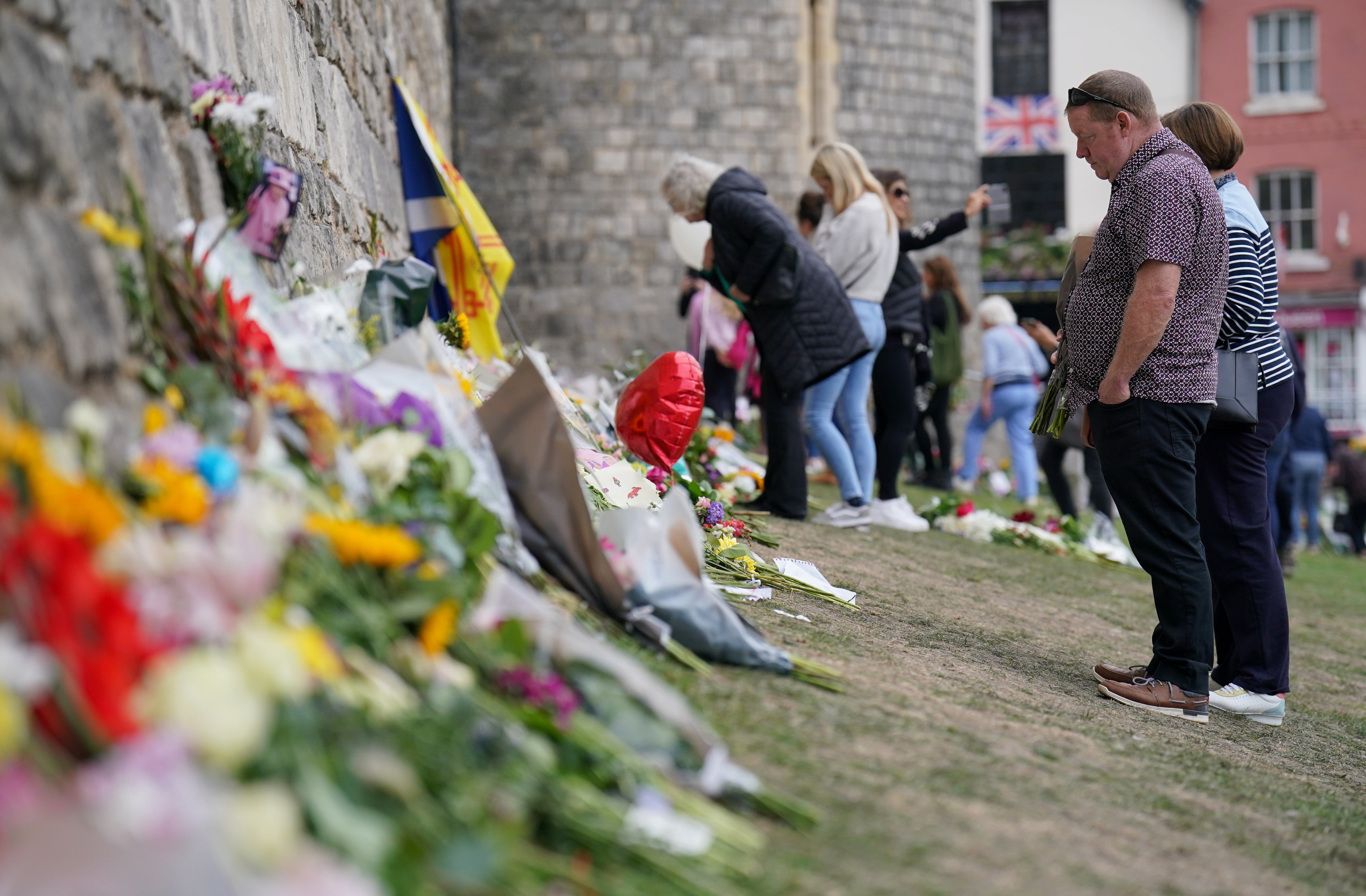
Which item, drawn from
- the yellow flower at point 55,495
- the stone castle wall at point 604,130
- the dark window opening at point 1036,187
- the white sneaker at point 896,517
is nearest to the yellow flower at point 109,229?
the yellow flower at point 55,495

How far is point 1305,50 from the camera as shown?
23766mm

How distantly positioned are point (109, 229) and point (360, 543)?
615 millimetres

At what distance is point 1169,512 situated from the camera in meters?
3.65

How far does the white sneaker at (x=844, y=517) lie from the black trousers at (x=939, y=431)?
3.81 m

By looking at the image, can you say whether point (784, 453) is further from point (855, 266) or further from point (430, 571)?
point (430, 571)

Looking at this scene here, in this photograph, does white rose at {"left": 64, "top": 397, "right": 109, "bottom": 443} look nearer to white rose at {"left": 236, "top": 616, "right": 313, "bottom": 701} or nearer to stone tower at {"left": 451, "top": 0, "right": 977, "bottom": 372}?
white rose at {"left": 236, "top": 616, "right": 313, "bottom": 701}

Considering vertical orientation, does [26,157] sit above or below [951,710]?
above

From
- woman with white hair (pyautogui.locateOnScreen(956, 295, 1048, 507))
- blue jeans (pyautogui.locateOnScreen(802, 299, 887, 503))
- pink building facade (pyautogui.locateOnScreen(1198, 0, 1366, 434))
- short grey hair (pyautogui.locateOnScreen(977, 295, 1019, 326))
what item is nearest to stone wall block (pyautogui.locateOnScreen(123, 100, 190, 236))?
blue jeans (pyautogui.locateOnScreen(802, 299, 887, 503))

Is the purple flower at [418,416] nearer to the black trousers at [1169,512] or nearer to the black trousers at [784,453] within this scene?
the black trousers at [1169,512]

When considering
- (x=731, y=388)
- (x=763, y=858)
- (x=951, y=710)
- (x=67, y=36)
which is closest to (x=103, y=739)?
(x=763, y=858)

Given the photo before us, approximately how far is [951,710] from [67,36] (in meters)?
2.19

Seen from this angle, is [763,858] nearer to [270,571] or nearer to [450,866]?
[450,866]

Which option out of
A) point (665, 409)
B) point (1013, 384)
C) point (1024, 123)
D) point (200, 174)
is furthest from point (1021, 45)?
point (200, 174)

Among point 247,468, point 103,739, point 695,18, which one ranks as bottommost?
point 103,739
